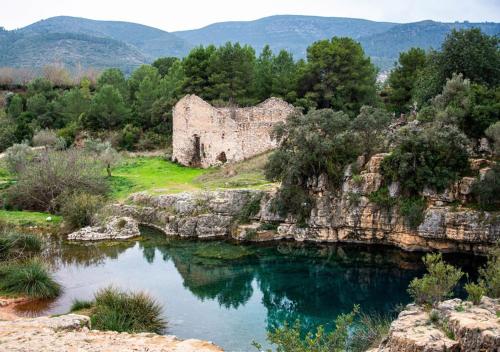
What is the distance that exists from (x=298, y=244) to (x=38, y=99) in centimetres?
4836

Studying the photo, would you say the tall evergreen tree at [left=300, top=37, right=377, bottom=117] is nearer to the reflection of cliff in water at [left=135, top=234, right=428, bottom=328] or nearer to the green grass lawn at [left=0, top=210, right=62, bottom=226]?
the reflection of cliff in water at [left=135, top=234, right=428, bottom=328]

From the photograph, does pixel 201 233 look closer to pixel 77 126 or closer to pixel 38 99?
pixel 77 126

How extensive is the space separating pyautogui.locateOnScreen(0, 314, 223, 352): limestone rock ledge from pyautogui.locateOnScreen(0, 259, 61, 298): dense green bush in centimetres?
573

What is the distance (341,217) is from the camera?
3241cm

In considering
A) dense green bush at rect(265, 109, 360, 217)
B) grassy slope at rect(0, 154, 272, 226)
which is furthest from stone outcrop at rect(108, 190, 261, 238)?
dense green bush at rect(265, 109, 360, 217)

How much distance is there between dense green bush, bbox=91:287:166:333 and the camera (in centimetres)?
2009

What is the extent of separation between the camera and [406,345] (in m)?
13.7

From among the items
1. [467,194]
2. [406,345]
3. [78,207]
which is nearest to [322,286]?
[467,194]

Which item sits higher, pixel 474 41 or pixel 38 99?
pixel 474 41

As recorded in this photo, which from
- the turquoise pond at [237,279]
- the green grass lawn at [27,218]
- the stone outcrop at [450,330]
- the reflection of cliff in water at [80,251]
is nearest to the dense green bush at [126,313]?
the turquoise pond at [237,279]

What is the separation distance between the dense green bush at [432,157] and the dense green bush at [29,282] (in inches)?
747

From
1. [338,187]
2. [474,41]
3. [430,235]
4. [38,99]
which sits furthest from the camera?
[38,99]

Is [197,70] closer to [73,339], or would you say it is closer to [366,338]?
[366,338]

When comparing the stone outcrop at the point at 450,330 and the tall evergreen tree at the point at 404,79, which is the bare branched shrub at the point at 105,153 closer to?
the tall evergreen tree at the point at 404,79
